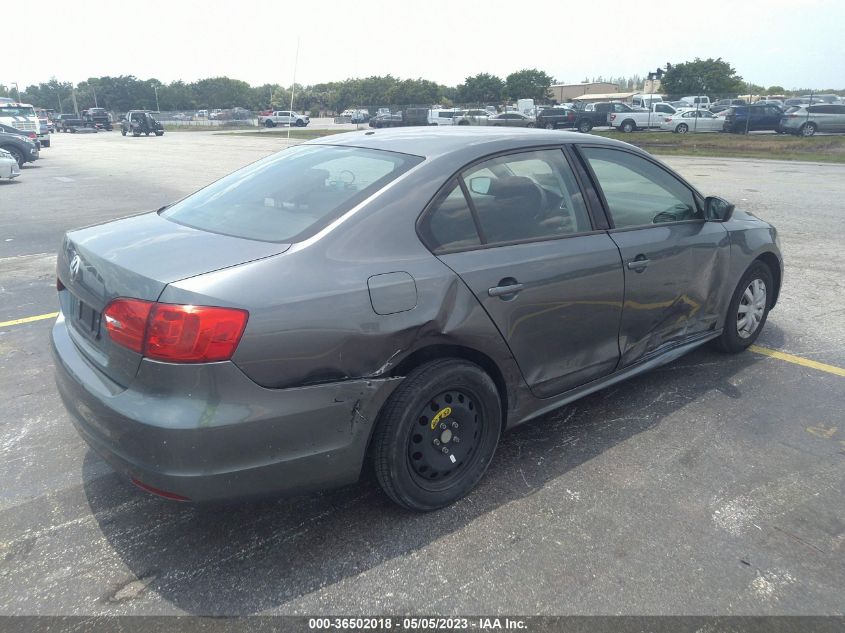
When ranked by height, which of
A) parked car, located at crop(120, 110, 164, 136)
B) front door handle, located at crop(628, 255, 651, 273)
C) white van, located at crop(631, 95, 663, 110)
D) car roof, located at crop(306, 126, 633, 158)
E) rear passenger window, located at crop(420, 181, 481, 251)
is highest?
white van, located at crop(631, 95, 663, 110)

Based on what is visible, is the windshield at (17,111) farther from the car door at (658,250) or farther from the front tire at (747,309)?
the front tire at (747,309)

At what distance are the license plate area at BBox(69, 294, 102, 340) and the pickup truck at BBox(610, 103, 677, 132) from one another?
128ft

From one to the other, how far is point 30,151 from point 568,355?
23.7m

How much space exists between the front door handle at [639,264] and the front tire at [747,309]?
4.01 ft

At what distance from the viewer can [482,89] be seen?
→ 84.4 metres

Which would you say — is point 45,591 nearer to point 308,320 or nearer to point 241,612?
point 241,612

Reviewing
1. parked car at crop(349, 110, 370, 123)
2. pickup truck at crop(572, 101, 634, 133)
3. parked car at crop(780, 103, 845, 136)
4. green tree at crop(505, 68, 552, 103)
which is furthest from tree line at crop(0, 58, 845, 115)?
parked car at crop(780, 103, 845, 136)

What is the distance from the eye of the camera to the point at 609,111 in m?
38.8

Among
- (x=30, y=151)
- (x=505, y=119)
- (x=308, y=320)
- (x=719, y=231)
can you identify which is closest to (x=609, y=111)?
(x=505, y=119)

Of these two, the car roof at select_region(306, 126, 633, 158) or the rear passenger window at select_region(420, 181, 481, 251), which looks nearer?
the rear passenger window at select_region(420, 181, 481, 251)

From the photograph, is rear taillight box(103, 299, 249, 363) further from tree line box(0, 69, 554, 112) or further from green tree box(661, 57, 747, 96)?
tree line box(0, 69, 554, 112)

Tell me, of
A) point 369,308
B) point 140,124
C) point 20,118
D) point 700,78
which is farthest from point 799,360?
point 700,78

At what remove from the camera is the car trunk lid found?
8.09 feet

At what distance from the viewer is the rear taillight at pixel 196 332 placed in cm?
230
